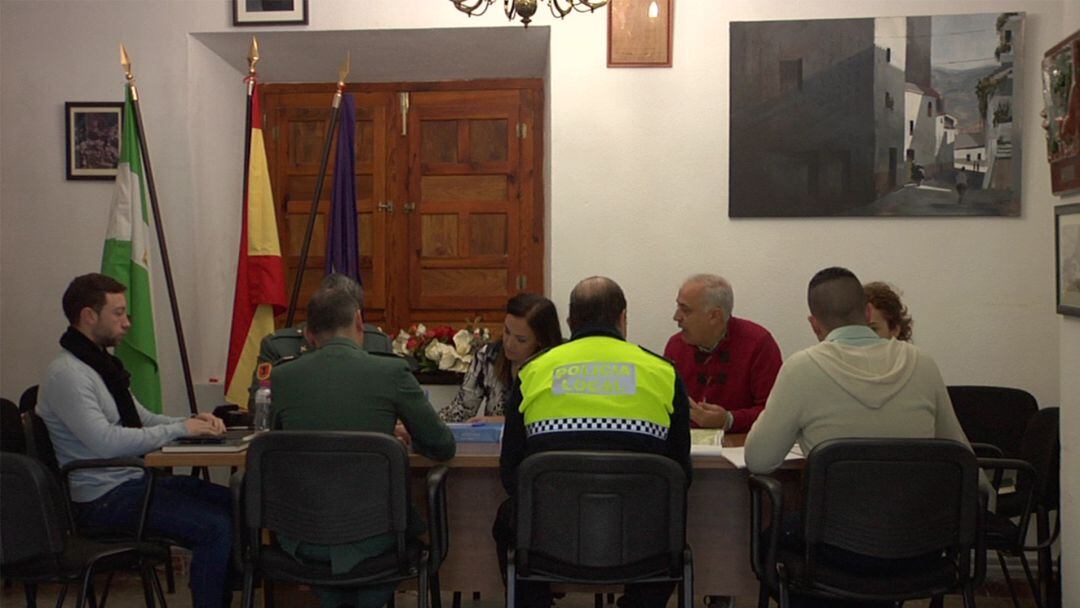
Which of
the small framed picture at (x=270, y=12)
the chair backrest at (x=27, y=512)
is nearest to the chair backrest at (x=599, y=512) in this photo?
the chair backrest at (x=27, y=512)

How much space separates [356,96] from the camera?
19.9 ft

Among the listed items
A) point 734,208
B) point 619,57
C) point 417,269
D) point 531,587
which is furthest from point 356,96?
point 531,587

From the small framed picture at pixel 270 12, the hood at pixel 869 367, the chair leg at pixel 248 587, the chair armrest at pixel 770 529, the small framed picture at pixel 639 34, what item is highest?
the small framed picture at pixel 270 12

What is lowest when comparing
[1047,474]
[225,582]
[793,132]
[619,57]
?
[225,582]

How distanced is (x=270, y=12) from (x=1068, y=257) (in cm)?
359

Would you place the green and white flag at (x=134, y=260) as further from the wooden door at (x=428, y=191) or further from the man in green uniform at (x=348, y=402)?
the man in green uniform at (x=348, y=402)

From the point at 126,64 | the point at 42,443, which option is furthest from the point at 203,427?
the point at 126,64

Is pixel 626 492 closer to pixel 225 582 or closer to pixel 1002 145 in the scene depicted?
pixel 225 582

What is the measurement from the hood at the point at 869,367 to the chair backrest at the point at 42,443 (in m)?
2.38

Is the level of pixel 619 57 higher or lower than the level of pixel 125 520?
higher

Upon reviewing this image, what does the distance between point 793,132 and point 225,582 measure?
304 centimetres

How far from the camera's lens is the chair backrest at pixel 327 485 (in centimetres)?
296

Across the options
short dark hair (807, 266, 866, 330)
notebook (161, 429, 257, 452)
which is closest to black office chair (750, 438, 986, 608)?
short dark hair (807, 266, 866, 330)

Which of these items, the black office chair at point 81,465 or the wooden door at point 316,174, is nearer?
the black office chair at point 81,465
